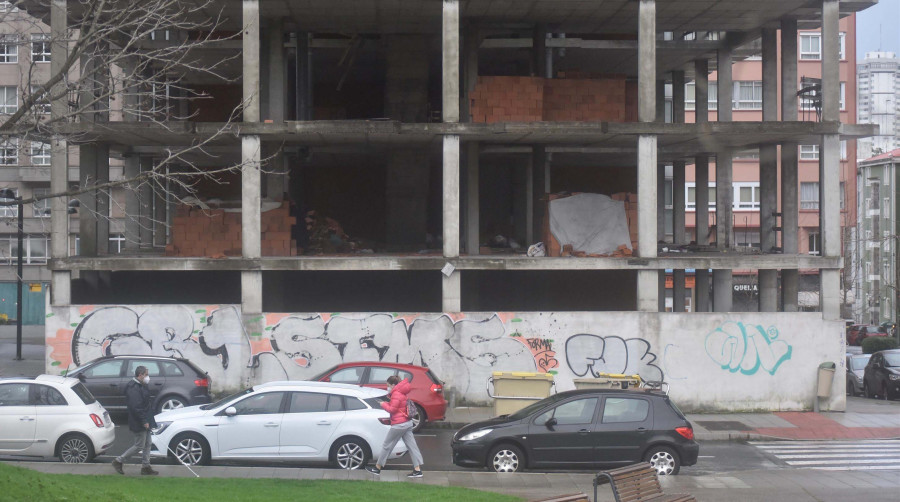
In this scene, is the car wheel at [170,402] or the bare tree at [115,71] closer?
the bare tree at [115,71]

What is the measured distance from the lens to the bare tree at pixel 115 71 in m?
12.1

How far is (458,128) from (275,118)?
6248 millimetres

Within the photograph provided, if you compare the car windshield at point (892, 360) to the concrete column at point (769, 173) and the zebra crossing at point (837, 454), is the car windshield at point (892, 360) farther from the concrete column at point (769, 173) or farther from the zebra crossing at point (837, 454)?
the zebra crossing at point (837, 454)

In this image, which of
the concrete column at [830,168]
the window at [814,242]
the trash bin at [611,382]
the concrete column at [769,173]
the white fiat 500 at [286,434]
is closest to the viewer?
the white fiat 500 at [286,434]

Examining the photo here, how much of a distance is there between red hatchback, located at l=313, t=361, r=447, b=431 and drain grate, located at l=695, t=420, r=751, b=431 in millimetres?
6427

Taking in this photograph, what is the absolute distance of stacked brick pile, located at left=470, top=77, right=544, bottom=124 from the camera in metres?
25.7

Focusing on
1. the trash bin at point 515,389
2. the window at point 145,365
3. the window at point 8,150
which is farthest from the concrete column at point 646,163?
the window at point 8,150

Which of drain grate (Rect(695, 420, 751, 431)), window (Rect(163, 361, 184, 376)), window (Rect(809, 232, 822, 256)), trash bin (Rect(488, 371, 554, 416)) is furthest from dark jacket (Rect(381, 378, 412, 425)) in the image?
window (Rect(809, 232, 822, 256))

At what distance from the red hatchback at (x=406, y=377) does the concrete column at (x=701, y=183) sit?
14.5 metres

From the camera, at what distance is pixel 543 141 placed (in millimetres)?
26812

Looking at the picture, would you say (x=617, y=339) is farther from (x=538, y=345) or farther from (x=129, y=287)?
(x=129, y=287)

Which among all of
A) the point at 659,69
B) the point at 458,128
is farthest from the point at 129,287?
the point at 659,69

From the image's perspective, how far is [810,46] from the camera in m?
63.1

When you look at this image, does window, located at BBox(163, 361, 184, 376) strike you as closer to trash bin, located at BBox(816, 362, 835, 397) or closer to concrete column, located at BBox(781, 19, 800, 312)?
trash bin, located at BBox(816, 362, 835, 397)
